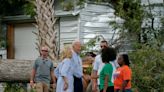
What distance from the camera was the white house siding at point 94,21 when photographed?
19188mm

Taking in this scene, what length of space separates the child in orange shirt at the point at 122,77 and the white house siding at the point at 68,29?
840cm

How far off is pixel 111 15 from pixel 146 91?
5.74 m

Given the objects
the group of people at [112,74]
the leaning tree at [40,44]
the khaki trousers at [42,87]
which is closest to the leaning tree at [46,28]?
the leaning tree at [40,44]

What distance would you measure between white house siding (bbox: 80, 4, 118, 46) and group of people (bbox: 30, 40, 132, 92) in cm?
616

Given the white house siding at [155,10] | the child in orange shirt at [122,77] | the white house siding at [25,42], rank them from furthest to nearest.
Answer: the white house siding at [25,42] → the white house siding at [155,10] → the child in orange shirt at [122,77]

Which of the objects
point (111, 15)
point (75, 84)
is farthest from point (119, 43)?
point (75, 84)

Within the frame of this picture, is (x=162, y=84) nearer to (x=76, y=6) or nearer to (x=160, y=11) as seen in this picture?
(x=160, y=11)

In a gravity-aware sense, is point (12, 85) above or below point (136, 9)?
below

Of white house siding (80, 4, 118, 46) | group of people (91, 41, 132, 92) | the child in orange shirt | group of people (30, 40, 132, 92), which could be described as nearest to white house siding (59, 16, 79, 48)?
white house siding (80, 4, 118, 46)

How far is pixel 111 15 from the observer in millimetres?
18906

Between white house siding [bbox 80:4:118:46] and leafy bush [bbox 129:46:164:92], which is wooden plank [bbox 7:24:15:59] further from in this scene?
leafy bush [bbox 129:46:164:92]

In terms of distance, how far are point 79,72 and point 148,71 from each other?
2.60 meters

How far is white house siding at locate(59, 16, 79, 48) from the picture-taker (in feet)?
64.3

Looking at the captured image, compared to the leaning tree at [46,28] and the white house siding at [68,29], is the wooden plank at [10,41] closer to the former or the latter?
the white house siding at [68,29]
